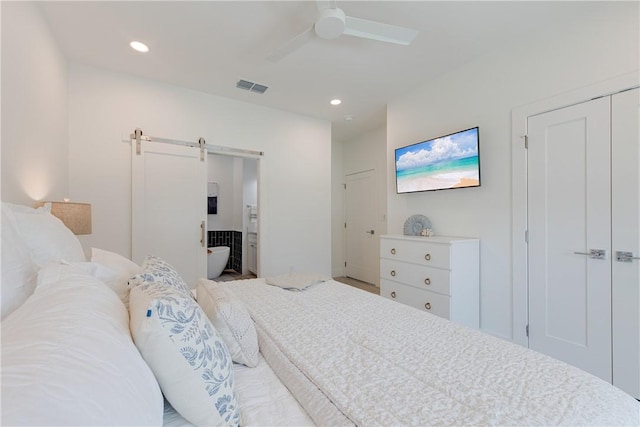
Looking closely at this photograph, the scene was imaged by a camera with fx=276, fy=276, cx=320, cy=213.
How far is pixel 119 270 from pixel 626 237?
3.06m

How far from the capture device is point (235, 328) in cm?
107

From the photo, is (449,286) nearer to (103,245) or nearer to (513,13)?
(513,13)

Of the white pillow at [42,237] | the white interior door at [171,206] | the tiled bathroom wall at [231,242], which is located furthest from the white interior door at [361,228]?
the white pillow at [42,237]

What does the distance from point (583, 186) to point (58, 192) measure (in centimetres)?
430

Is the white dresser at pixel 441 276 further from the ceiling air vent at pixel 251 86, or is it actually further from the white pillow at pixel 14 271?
the white pillow at pixel 14 271

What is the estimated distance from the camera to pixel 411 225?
3217 mm

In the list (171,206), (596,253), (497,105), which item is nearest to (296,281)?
(171,206)

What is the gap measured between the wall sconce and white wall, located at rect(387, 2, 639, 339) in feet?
10.5

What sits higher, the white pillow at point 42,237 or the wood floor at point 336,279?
the white pillow at point 42,237

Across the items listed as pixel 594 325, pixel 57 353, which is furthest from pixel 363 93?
pixel 57 353

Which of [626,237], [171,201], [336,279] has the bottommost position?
[336,279]

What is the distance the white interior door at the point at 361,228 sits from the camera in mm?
4840

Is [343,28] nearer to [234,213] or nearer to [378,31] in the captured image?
[378,31]

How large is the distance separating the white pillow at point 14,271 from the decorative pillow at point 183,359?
318 mm
